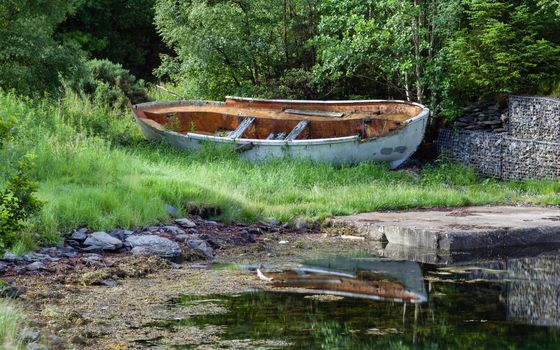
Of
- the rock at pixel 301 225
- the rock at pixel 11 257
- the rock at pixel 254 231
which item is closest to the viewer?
the rock at pixel 11 257

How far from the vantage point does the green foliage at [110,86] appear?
67.5 ft

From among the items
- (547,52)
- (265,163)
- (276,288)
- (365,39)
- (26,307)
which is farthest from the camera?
(365,39)

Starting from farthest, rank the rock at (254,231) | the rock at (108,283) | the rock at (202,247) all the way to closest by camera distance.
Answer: the rock at (254,231) < the rock at (202,247) < the rock at (108,283)

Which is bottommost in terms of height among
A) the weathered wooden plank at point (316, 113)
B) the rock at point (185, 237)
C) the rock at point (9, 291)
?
the rock at point (185, 237)

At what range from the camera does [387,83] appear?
63.8 ft

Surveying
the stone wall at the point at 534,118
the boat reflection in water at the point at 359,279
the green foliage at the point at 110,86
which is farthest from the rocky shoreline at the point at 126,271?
the green foliage at the point at 110,86

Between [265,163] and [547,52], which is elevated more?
[547,52]

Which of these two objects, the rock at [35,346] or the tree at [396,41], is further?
the tree at [396,41]

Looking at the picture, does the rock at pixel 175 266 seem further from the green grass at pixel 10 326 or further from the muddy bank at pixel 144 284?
the green grass at pixel 10 326

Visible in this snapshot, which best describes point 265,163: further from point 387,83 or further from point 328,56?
→ point 387,83

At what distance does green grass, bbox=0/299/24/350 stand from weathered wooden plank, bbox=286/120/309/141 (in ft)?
32.6

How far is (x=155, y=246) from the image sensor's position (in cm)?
996

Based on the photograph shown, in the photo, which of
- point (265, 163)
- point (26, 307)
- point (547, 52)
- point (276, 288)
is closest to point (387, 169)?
point (265, 163)

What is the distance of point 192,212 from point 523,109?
24.1ft
